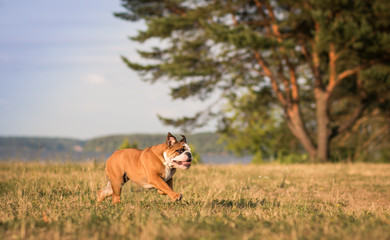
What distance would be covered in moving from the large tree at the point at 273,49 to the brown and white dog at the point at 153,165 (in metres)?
11.3

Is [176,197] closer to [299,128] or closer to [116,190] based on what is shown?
[116,190]

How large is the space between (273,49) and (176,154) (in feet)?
44.7

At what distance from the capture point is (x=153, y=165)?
15.1 ft

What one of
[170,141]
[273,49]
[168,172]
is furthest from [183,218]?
[273,49]

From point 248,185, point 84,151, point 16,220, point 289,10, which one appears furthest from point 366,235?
point 289,10

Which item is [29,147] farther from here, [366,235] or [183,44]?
[183,44]

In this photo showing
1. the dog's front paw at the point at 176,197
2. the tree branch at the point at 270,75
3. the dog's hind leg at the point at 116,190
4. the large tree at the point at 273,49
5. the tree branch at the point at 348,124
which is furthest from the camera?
the tree branch at the point at 348,124

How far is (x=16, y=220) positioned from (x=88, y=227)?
3.35ft

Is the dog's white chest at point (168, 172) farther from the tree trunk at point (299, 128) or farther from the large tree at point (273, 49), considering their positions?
the tree trunk at point (299, 128)

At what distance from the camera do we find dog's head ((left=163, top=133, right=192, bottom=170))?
178 inches

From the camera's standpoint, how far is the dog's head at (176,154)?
14.8 feet

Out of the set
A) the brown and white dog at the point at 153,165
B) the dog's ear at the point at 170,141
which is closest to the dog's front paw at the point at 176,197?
the brown and white dog at the point at 153,165

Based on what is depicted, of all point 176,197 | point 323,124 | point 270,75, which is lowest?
point 176,197

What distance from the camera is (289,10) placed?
19.8 m
